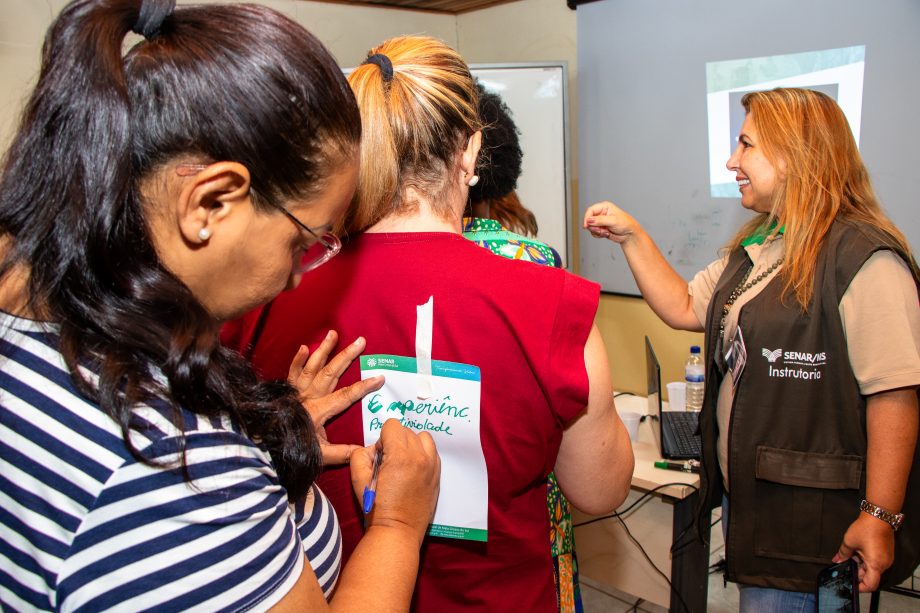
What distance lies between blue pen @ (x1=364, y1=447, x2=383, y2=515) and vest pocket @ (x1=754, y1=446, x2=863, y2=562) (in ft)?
3.38

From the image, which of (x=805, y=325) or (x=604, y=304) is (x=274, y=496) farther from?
(x=604, y=304)

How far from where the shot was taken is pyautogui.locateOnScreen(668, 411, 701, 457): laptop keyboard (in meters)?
2.07

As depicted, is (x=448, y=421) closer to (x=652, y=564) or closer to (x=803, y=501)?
(x=803, y=501)

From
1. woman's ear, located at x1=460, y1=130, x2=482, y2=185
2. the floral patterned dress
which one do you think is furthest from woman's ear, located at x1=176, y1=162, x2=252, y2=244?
the floral patterned dress

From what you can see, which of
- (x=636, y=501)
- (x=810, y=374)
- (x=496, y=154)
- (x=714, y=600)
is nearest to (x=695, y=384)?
(x=636, y=501)

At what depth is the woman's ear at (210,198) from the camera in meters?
0.58

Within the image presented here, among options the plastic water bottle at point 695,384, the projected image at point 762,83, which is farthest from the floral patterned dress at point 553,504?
the projected image at point 762,83

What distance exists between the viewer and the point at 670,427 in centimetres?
224

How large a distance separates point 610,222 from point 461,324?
1.04m

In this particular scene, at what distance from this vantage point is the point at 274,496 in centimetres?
61

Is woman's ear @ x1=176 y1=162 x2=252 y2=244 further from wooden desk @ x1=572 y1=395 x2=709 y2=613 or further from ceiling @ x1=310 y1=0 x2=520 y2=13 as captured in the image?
ceiling @ x1=310 y1=0 x2=520 y2=13

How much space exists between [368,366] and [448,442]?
0.55ft

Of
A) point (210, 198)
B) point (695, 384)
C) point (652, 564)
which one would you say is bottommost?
point (652, 564)

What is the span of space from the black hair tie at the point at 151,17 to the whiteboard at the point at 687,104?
2.39 m
